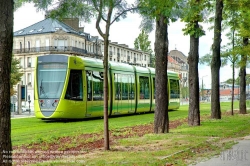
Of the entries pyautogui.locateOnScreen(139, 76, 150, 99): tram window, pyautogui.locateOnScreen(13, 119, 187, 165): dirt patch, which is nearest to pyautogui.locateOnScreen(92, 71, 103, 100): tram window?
pyautogui.locateOnScreen(139, 76, 150, 99): tram window

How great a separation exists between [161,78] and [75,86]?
9.80 meters

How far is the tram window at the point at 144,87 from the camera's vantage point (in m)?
33.8

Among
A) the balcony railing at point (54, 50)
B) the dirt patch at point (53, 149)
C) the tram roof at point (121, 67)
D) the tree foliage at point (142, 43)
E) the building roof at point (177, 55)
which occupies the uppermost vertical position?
the building roof at point (177, 55)

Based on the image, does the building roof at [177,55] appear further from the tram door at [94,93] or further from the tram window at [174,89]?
the tram door at [94,93]

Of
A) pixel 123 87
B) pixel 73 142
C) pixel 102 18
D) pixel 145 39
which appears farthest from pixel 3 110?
pixel 145 39

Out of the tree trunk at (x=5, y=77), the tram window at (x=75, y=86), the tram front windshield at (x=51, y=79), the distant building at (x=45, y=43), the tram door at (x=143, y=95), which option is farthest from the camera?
the distant building at (x=45, y=43)

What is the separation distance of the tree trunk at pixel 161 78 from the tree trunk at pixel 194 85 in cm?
412

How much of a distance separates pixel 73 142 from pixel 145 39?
8783 centimetres

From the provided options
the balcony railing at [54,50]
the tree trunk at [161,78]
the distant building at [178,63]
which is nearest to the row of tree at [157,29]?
the tree trunk at [161,78]

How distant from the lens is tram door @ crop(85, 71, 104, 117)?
83.8 ft

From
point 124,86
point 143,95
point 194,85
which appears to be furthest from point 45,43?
point 194,85

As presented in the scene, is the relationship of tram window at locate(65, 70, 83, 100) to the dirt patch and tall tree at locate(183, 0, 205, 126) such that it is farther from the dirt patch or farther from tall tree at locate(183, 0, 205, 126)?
the dirt patch

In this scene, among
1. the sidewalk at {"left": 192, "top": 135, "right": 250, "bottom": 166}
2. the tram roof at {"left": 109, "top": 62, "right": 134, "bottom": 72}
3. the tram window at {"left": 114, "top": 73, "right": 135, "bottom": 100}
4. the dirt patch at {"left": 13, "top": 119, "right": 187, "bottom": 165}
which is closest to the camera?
the sidewalk at {"left": 192, "top": 135, "right": 250, "bottom": 166}

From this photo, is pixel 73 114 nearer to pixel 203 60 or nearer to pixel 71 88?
pixel 71 88
